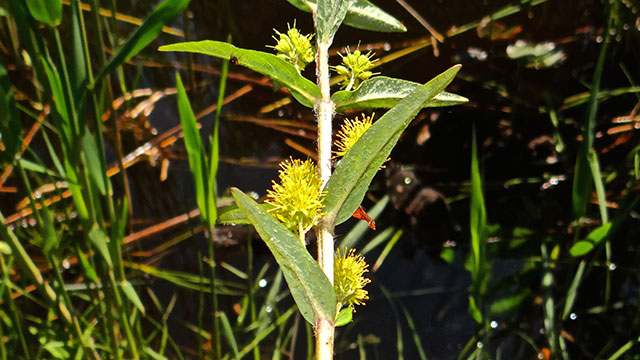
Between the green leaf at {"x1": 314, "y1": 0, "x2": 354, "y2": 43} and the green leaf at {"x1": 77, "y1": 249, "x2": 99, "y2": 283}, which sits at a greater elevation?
the green leaf at {"x1": 77, "y1": 249, "x2": 99, "y2": 283}

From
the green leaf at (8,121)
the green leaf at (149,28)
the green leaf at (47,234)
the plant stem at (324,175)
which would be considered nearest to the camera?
the plant stem at (324,175)

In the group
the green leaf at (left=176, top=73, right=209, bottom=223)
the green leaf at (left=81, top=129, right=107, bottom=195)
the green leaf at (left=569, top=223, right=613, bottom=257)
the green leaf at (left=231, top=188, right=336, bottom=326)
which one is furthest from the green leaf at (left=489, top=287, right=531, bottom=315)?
the green leaf at (left=231, top=188, right=336, bottom=326)

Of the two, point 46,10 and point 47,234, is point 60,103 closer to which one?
point 46,10

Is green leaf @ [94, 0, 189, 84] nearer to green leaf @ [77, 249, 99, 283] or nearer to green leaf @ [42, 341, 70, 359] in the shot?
green leaf @ [77, 249, 99, 283]

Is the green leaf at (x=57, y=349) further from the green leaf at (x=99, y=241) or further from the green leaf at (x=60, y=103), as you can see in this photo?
the green leaf at (x=60, y=103)

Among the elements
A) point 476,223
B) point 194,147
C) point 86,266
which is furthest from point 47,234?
point 476,223

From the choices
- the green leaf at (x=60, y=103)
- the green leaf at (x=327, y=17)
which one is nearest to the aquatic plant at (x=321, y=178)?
the green leaf at (x=327, y=17)

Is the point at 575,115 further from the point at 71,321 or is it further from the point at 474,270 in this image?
the point at 71,321
